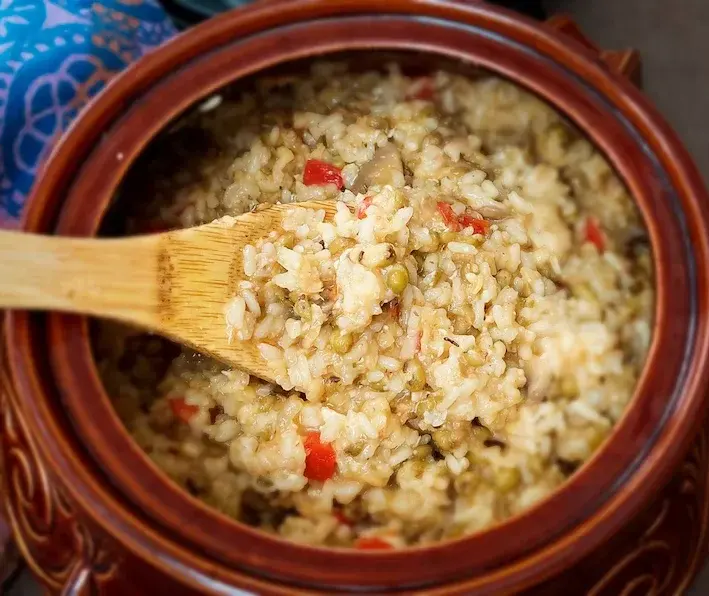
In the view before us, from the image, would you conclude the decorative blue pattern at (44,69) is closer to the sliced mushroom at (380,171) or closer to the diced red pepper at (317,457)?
the sliced mushroom at (380,171)

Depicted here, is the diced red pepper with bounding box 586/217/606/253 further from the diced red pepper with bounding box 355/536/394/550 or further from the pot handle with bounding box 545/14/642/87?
the diced red pepper with bounding box 355/536/394/550

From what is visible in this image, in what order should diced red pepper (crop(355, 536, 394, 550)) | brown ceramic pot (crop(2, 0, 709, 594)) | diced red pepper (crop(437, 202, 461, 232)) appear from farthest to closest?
diced red pepper (crop(437, 202, 461, 232)) → diced red pepper (crop(355, 536, 394, 550)) → brown ceramic pot (crop(2, 0, 709, 594))

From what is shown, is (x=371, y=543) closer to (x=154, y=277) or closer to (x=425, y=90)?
(x=154, y=277)

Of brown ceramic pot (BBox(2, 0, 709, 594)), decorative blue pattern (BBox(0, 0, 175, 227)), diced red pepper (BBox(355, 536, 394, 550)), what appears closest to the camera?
brown ceramic pot (BBox(2, 0, 709, 594))

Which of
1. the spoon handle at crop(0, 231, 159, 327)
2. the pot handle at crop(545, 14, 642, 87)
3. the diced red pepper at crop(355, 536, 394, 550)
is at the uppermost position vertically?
the pot handle at crop(545, 14, 642, 87)

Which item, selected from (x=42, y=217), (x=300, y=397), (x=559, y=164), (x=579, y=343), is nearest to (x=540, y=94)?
(x=559, y=164)

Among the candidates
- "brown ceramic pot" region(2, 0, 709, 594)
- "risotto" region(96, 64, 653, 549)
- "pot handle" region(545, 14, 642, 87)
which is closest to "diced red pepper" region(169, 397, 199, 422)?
"risotto" region(96, 64, 653, 549)
